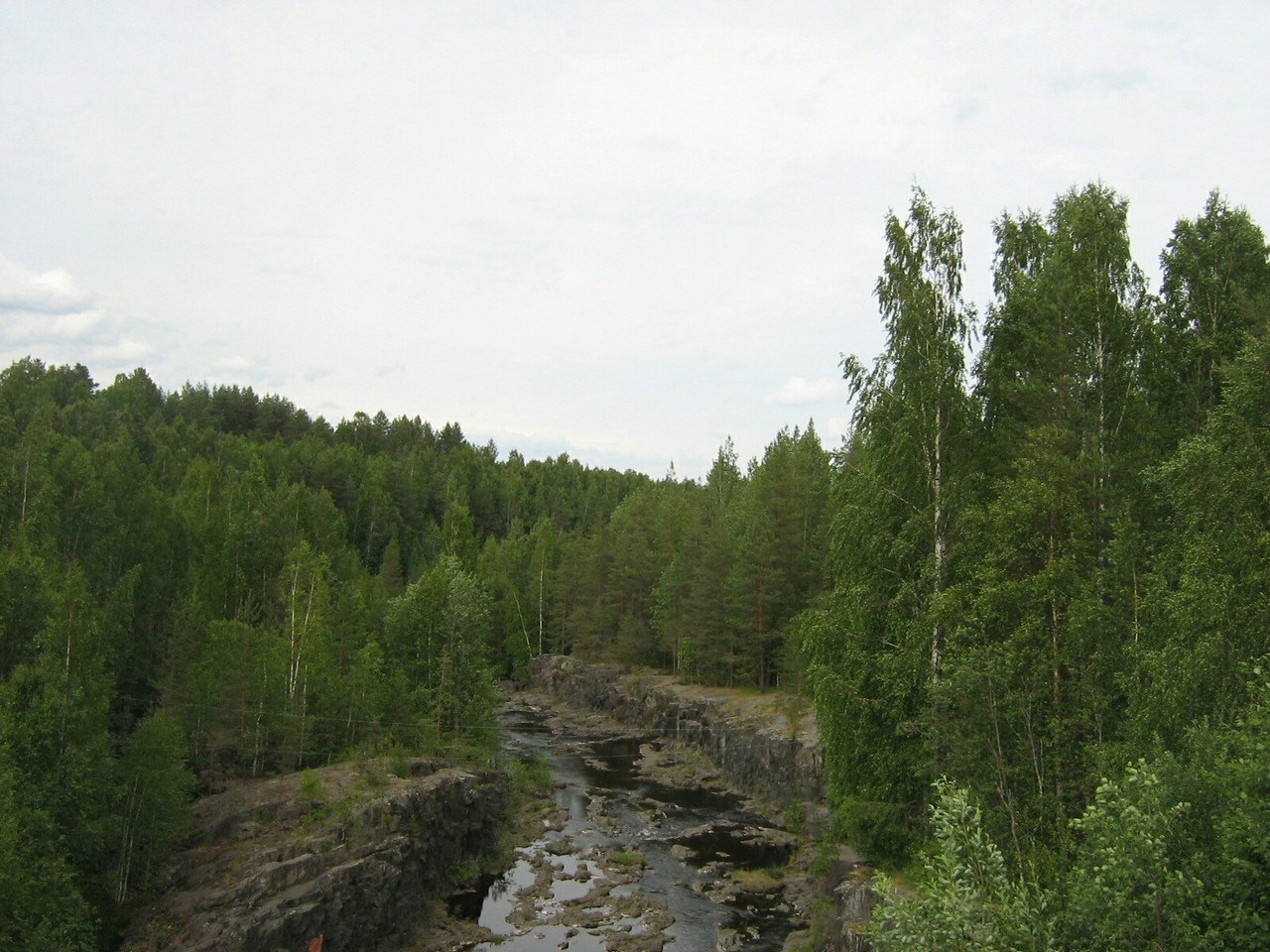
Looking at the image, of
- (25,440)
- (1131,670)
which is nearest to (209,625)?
(25,440)

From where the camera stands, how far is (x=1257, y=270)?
950 inches

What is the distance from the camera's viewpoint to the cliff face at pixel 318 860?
3000 centimetres

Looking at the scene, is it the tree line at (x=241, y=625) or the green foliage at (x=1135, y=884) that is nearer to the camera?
the green foliage at (x=1135, y=884)

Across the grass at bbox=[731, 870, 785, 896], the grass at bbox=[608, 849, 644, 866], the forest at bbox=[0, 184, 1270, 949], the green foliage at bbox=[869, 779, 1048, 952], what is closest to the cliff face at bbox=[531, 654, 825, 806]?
the grass at bbox=[731, 870, 785, 896]

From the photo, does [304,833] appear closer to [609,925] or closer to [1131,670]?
[609,925]

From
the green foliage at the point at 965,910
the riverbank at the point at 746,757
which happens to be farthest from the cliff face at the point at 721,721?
the green foliage at the point at 965,910

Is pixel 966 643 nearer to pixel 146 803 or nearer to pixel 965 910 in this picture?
pixel 965 910

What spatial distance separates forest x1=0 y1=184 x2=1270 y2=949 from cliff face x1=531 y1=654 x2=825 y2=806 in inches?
656

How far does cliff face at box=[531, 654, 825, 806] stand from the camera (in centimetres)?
4972

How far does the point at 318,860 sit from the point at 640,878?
14232mm

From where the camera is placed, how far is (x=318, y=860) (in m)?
32.7

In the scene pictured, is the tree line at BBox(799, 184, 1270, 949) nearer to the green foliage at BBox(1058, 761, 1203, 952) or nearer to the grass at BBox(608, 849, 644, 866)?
the green foliage at BBox(1058, 761, 1203, 952)

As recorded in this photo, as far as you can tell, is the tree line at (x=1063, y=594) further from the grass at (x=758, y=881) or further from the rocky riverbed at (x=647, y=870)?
the grass at (x=758, y=881)

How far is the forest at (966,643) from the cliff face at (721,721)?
16.7 m
